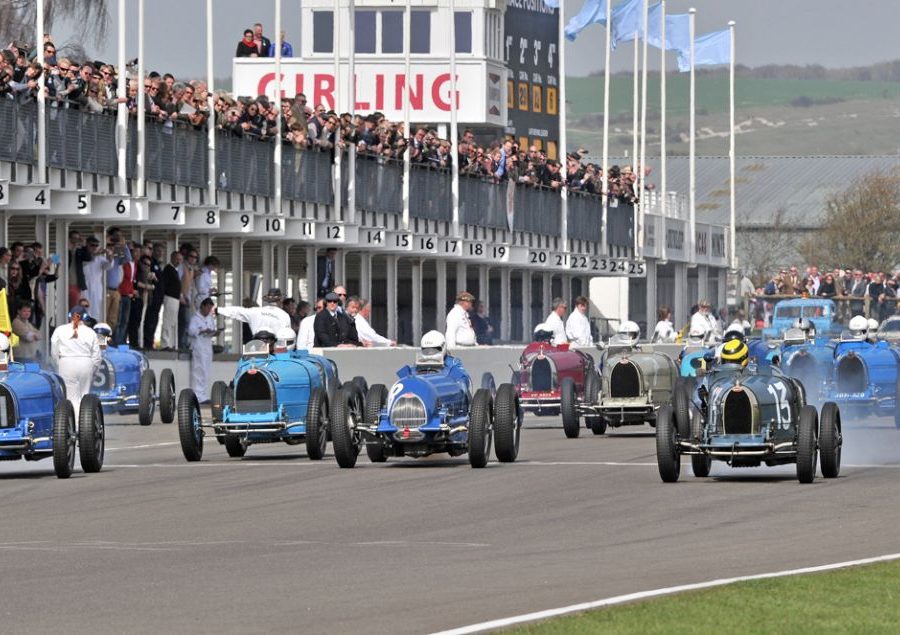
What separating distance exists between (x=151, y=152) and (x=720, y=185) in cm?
10137

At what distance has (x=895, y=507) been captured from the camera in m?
19.5

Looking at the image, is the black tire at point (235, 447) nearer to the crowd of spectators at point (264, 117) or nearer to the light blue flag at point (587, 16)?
the crowd of spectators at point (264, 117)

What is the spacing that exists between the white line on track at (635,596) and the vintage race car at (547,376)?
1792 centimetres

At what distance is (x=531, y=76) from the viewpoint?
7394 centimetres

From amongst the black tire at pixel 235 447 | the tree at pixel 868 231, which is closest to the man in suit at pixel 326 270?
the black tire at pixel 235 447

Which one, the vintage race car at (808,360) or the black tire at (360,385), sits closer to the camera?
the black tire at (360,385)

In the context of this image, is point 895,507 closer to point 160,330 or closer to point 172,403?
point 172,403

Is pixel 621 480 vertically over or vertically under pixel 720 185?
under

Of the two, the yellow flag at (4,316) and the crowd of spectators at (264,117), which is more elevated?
the crowd of spectators at (264,117)

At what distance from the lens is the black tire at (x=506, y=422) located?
2450 cm

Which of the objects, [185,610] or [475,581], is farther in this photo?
[475,581]

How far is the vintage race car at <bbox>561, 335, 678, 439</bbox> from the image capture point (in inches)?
1211

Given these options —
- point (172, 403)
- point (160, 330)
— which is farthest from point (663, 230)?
point (172, 403)

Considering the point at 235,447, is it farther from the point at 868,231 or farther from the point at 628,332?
the point at 868,231
